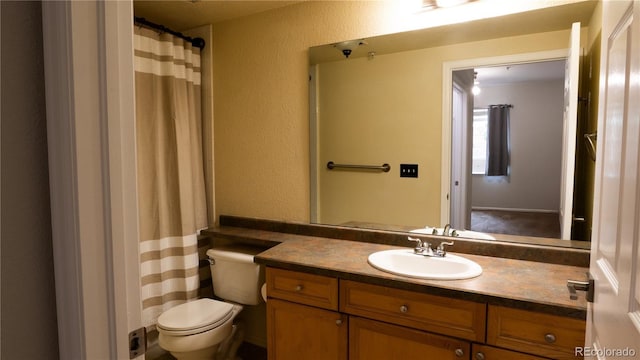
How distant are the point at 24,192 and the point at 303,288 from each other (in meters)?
1.31

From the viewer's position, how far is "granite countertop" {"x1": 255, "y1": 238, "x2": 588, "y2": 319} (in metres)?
1.28

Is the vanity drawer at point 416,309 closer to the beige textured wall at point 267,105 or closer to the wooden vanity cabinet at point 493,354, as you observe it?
the wooden vanity cabinet at point 493,354

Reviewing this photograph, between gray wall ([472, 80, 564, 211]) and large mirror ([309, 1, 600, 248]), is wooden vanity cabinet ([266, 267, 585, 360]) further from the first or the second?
gray wall ([472, 80, 564, 211])

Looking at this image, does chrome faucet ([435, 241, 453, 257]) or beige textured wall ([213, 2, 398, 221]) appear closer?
chrome faucet ([435, 241, 453, 257])

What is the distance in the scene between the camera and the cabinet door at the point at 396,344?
4.61ft

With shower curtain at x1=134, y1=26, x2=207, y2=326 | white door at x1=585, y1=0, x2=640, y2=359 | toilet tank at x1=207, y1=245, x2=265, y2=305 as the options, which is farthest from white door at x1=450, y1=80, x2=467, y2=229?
shower curtain at x1=134, y1=26, x2=207, y2=326

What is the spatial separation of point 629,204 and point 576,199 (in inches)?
44.3

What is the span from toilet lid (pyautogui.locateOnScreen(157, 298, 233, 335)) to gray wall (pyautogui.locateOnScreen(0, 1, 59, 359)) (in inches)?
58.5

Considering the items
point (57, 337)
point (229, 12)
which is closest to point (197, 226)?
point (229, 12)

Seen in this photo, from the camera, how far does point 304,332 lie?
1.73 meters

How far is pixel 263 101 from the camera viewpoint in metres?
2.46

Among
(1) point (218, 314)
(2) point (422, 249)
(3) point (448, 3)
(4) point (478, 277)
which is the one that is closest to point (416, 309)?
(4) point (478, 277)

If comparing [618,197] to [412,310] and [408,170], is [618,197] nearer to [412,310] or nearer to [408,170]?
[412,310]

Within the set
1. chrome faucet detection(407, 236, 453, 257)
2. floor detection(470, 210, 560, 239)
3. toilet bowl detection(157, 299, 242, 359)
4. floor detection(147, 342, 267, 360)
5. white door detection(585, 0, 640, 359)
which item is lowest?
floor detection(147, 342, 267, 360)
